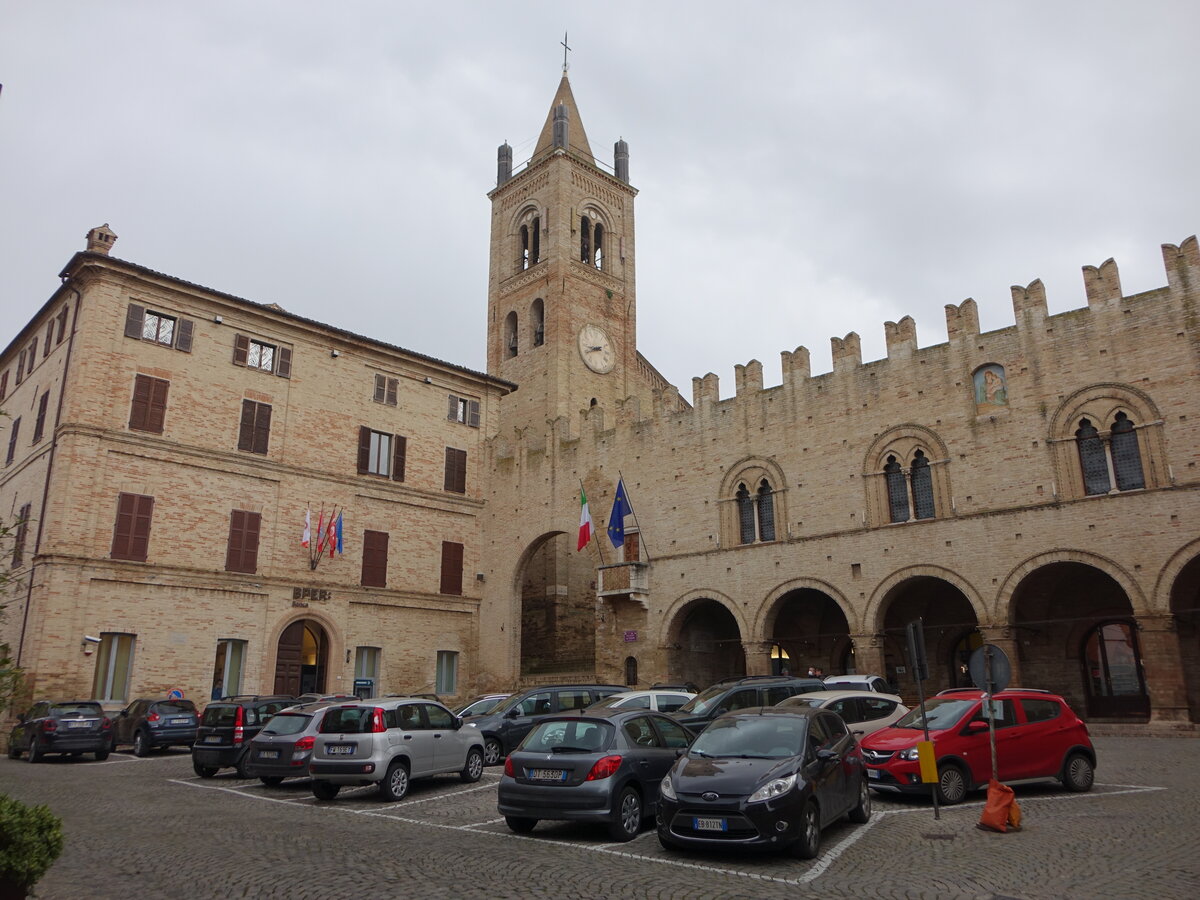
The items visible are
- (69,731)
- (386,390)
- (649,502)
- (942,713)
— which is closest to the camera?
(942,713)

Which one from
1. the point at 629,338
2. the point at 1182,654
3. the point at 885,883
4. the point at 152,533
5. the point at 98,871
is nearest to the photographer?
the point at 885,883

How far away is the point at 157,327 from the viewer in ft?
83.4

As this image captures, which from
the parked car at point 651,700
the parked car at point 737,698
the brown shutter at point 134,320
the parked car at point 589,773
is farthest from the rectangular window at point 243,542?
the parked car at point 589,773

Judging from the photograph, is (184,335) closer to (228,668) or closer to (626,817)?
(228,668)

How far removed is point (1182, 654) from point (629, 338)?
26367 mm

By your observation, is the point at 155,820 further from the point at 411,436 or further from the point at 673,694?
the point at 411,436

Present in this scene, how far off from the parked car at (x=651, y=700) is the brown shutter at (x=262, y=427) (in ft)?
51.2

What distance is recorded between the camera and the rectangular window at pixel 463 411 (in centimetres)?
3256

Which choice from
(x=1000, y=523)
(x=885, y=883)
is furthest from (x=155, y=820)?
(x=1000, y=523)

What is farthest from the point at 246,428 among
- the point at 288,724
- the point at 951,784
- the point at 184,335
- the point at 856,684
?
the point at 951,784

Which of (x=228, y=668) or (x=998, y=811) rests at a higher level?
(x=228, y=668)

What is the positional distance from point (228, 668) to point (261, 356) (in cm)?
932

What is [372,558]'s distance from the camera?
95.3 feet

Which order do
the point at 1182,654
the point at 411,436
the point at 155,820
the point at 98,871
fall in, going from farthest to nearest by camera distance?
the point at 411,436 → the point at 1182,654 → the point at 155,820 → the point at 98,871
